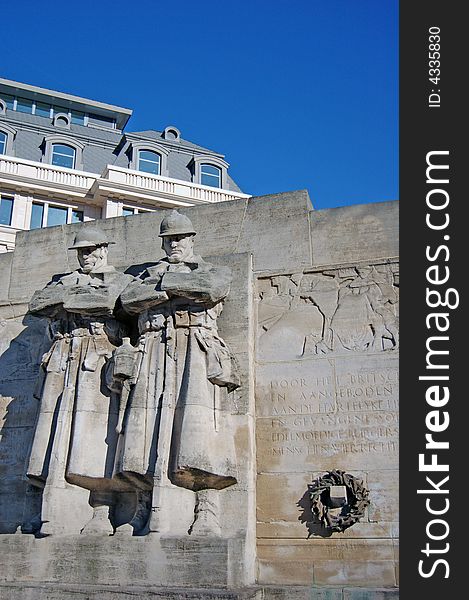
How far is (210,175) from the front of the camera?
175 feet

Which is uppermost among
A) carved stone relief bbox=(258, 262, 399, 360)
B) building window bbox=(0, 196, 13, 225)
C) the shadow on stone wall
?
building window bbox=(0, 196, 13, 225)

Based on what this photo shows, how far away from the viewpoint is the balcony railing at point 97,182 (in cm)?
4838

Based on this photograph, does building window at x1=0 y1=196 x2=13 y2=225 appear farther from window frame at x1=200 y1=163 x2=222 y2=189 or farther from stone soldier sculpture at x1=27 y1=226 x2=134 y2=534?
stone soldier sculpture at x1=27 y1=226 x2=134 y2=534

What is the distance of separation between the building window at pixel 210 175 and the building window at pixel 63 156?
9.12 metres

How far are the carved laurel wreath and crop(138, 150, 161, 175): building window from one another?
1723 inches

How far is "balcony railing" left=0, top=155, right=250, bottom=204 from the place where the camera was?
159 feet

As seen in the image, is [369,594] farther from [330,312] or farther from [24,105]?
[24,105]

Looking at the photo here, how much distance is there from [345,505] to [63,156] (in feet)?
153

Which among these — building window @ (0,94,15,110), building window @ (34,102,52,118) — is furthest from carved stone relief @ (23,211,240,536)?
building window @ (0,94,15,110)

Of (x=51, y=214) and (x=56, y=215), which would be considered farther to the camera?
(x=56, y=215)

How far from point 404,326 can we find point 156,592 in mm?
4375

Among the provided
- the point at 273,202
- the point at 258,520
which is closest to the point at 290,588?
the point at 258,520

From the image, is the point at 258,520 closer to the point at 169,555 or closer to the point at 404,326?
the point at 169,555

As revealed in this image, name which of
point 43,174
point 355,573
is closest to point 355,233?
point 355,573
